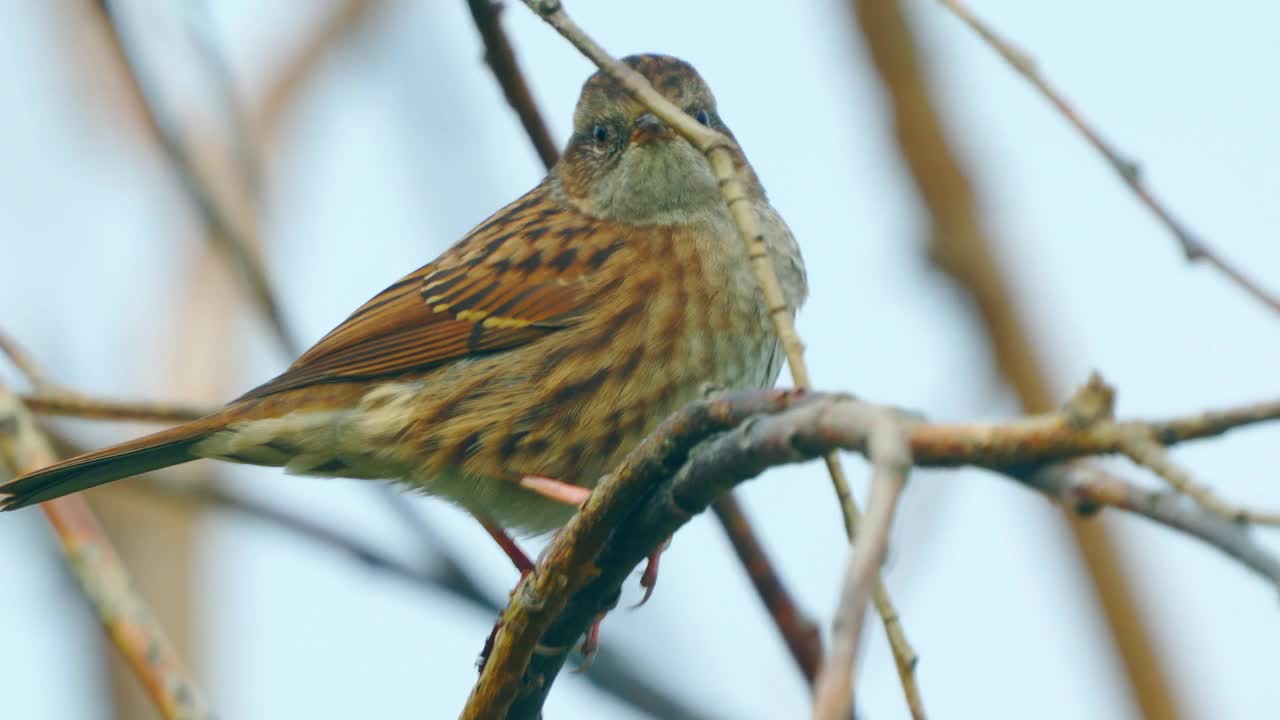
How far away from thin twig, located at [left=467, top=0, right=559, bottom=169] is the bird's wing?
19.0 inches

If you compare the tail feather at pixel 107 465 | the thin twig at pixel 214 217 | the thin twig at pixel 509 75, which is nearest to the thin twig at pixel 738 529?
the thin twig at pixel 509 75

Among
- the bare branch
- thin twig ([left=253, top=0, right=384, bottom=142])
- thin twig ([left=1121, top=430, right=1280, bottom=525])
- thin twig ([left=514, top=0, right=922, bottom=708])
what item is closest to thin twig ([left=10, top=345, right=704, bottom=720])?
thin twig ([left=514, top=0, right=922, bottom=708])

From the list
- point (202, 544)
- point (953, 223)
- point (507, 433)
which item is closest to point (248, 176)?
point (507, 433)

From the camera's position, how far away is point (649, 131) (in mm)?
4820

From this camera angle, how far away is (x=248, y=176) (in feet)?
18.4

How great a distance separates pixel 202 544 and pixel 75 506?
6.00 m

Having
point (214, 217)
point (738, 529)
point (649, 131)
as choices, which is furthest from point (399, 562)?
point (649, 131)

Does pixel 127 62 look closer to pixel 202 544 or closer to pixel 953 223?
pixel 953 223

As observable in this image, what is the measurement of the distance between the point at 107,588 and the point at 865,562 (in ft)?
8.27

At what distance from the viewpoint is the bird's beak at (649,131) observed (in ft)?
15.8

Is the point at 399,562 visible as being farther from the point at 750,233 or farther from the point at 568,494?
the point at 750,233

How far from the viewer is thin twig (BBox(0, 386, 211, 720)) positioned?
318 cm

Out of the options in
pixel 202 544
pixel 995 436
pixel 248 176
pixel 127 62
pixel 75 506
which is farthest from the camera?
pixel 202 544

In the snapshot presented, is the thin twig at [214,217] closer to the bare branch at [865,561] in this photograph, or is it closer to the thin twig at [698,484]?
the thin twig at [698,484]
